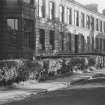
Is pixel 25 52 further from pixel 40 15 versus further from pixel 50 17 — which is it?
pixel 50 17

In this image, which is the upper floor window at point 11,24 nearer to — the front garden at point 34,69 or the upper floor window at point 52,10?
the front garden at point 34,69

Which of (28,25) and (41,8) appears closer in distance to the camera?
(28,25)

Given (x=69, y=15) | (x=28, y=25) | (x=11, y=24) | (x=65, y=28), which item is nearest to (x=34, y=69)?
(x=11, y=24)

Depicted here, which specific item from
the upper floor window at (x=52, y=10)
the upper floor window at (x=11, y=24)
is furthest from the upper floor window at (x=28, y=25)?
the upper floor window at (x=52, y=10)

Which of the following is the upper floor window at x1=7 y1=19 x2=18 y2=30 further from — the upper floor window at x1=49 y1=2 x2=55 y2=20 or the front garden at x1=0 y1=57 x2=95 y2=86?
the upper floor window at x1=49 y1=2 x2=55 y2=20

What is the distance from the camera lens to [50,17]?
121 feet

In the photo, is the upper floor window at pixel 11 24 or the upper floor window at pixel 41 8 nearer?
the upper floor window at pixel 11 24

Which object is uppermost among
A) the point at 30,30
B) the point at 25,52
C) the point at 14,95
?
the point at 30,30

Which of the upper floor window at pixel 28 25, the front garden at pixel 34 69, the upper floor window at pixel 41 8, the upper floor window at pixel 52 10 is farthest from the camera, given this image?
the upper floor window at pixel 52 10

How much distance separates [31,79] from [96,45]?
39.0 metres

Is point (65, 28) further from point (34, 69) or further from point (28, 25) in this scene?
point (34, 69)

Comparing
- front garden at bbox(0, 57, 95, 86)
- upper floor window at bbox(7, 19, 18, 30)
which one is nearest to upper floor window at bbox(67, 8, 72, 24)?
upper floor window at bbox(7, 19, 18, 30)

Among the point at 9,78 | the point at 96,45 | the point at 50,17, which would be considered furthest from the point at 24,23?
the point at 96,45

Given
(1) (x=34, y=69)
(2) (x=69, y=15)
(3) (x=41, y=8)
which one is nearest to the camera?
(1) (x=34, y=69)
